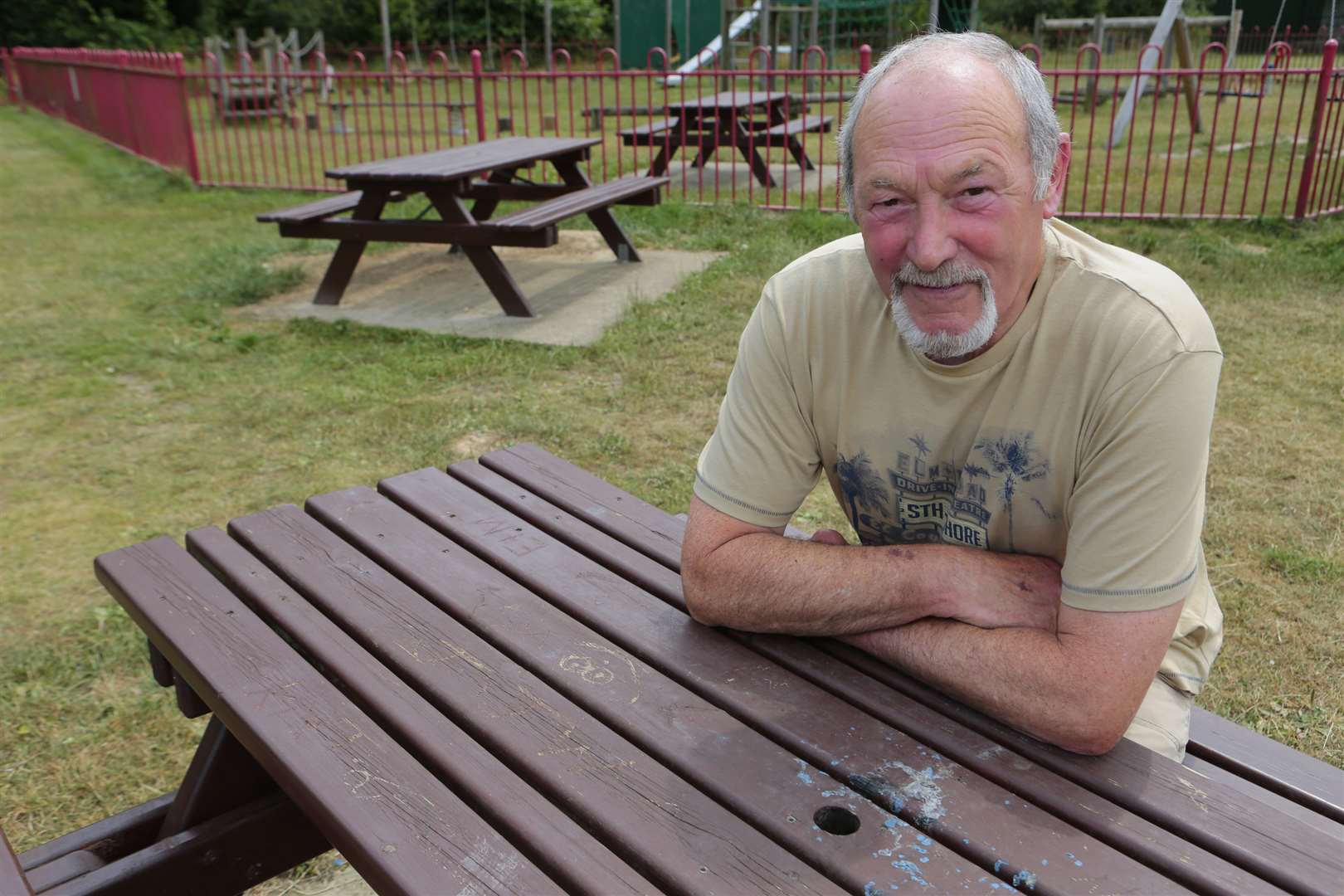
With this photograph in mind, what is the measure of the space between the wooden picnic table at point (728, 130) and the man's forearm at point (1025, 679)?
25.9 ft

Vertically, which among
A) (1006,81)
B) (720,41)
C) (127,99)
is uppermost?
(720,41)

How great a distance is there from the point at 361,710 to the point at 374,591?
352 mm

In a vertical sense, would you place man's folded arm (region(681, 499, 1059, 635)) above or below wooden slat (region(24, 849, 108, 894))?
above

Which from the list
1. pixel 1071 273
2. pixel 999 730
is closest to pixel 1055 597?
pixel 999 730

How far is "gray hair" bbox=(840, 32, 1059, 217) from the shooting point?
1562 millimetres

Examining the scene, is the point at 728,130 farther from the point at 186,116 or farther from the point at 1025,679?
the point at 1025,679

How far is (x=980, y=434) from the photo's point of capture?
160 cm

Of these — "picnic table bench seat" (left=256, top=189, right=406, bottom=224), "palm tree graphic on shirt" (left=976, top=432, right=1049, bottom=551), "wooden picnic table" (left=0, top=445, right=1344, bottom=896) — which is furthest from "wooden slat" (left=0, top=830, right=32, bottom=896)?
"picnic table bench seat" (left=256, top=189, right=406, bottom=224)

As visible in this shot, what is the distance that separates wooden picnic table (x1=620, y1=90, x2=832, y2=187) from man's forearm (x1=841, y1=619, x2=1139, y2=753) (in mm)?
7890

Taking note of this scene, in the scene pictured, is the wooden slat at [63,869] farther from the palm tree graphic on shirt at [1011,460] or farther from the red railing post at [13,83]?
the red railing post at [13,83]

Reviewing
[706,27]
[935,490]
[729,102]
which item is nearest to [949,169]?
[935,490]

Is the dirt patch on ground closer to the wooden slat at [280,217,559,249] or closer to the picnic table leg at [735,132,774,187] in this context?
the wooden slat at [280,217,559,249]

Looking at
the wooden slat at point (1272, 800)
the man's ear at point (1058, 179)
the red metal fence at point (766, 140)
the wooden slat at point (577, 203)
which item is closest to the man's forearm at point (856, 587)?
the wooden slat at point (1272, 800)

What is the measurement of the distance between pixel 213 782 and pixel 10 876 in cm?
69
